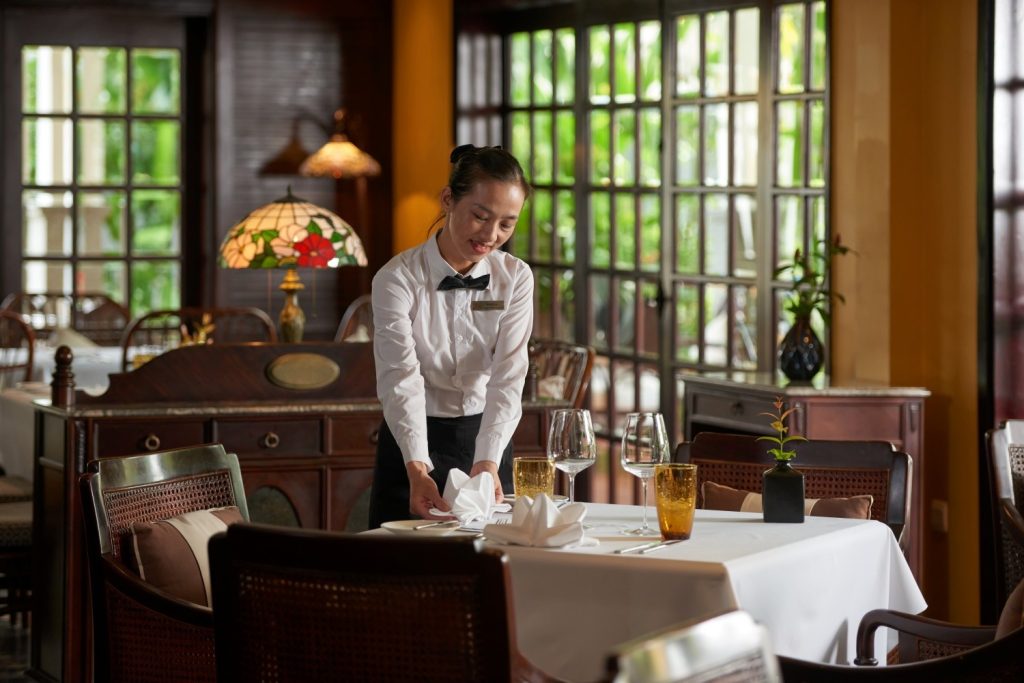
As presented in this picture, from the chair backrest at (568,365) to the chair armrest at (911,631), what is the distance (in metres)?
2.28

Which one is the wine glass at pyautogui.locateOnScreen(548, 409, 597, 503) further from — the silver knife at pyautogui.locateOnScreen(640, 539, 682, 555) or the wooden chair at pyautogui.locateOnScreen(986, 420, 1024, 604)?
the wooden chair at pyautogui.locateOnScreen(986, 420, 1024, 604)

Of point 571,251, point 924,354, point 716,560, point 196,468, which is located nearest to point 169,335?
point 571,251

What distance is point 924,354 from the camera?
5.26m

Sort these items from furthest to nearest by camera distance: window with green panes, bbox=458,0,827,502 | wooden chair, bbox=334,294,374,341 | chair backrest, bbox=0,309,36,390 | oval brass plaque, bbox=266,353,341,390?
wooden chair, bbox=334,294,374,341, chair backrest, bbox=0,309,36,390, window with green panes, bbox=458,0,827,502, oval brass plaque, bbox=266,353,341,390

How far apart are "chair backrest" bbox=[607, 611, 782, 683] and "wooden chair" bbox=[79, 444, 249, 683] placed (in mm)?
1417

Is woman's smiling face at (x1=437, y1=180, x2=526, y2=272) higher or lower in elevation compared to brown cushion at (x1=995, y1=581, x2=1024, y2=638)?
higher

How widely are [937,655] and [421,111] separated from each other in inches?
230

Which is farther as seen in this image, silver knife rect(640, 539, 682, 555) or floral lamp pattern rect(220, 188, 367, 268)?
floral lamp pattern rect(220, 188, 367, 268)

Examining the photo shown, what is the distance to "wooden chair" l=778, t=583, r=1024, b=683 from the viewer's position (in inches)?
89.8

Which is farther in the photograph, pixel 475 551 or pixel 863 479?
pixel 863 479

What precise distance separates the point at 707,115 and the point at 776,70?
49 cm

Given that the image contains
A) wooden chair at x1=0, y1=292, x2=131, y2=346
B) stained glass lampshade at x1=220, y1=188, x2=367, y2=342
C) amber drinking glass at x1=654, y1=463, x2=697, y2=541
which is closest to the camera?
amber drinking glass at x1=654, y1=463, x2=697, y2=541

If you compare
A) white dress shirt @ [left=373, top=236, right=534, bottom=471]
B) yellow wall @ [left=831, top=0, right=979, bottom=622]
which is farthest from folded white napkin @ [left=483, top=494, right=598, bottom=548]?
yellow wall @ [left=831, top=0, right=979, bottom=622]

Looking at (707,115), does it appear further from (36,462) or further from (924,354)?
(36,462)
